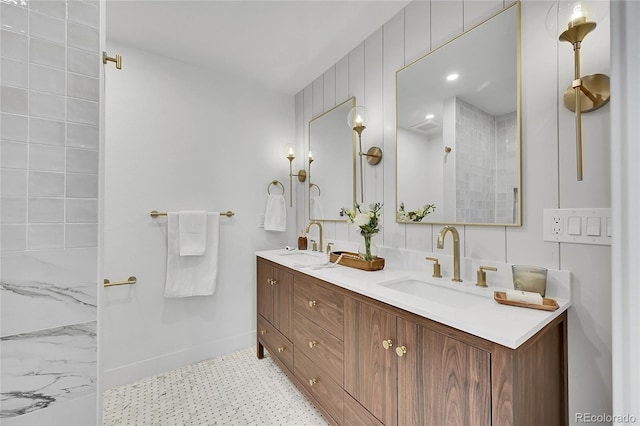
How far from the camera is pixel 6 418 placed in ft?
2.56

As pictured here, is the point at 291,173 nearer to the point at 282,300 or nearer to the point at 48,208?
the point at 282,300

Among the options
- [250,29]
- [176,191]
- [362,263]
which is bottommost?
[362,263]

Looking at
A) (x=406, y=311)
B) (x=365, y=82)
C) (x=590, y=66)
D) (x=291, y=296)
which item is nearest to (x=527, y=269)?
(x=406, y=311)

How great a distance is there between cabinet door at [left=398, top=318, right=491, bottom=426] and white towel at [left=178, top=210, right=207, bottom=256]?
1681 millimetres

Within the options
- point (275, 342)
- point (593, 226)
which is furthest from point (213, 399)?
point (593, 226)

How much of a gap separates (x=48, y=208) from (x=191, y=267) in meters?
1.38

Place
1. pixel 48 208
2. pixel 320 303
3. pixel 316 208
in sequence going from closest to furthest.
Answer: pixel 48 208 → pixel 320 303 → pixel 316 208

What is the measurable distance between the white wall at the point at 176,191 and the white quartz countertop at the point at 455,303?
1.07 meters

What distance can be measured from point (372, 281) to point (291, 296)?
2.12ft

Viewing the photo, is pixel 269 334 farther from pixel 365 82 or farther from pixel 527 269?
pixel 365 82

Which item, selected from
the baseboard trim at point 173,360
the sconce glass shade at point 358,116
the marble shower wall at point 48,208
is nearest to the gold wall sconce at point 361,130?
the sconce glass shade at point 358,116

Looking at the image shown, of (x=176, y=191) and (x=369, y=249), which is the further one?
(x=176, y=191)

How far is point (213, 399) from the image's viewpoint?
1764 millimetres

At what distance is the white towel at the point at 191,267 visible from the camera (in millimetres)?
2080
